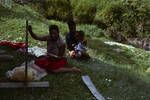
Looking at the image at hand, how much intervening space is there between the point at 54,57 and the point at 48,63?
25 centimetres

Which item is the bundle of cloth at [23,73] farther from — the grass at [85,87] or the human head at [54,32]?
the human head at [54,32]

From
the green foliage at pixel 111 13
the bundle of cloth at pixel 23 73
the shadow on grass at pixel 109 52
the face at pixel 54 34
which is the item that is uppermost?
the face at pixel 54 34

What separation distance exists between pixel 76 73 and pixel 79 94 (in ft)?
2.90

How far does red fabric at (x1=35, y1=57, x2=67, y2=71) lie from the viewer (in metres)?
9.02

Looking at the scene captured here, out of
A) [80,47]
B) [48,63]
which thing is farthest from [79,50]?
[48,63]

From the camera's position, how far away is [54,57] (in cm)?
926

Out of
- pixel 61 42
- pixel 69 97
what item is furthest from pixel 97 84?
pixel 61 42

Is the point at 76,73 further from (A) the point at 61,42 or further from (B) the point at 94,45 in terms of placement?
(B) the point at 94,45

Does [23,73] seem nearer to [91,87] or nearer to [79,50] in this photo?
[91,87]

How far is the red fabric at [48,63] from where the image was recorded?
902 cm

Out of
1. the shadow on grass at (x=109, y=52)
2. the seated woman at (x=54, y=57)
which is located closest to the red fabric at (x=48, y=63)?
the seated woman at (x=54, y=57)

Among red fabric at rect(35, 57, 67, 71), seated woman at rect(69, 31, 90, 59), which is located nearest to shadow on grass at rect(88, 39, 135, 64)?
seated woman at rect(69, 31, 90, 59)

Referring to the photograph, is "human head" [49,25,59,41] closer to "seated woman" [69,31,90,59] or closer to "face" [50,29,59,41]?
"face" [50,29,59,41]

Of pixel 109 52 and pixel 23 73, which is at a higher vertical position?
pixel 23 73
